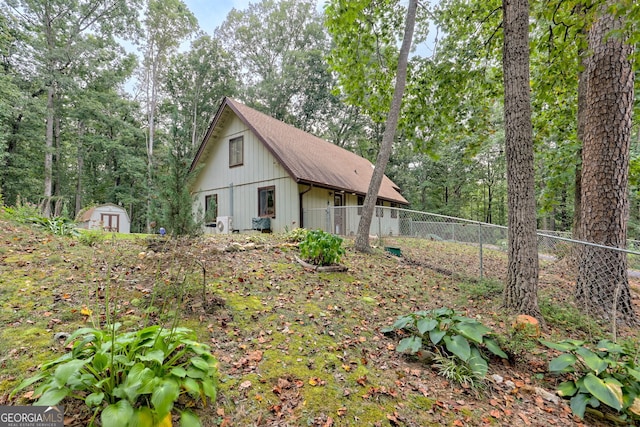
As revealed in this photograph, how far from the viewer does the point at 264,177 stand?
11.6m

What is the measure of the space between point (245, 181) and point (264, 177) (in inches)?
41.6

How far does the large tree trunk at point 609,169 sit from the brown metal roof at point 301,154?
24.4 ft

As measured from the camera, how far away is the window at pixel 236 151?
12.3m

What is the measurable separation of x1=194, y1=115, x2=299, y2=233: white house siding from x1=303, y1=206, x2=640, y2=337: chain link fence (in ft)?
3.46

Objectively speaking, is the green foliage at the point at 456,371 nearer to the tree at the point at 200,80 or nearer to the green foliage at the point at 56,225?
the green foliage at the point at 56,225

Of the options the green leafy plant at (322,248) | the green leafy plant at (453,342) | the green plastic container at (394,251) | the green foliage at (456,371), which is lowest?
the green foliage at (456,371)

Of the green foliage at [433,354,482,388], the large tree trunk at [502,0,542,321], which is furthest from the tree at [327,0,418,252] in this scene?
the green foliage at [433,354,482,388]

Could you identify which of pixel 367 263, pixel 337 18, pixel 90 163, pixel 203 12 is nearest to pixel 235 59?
pixel 203 12

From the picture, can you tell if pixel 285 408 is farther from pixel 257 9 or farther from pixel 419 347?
pixel 257 9

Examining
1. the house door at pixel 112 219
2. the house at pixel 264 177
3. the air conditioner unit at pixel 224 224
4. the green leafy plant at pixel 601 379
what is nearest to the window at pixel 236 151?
the house at pixel 264 177

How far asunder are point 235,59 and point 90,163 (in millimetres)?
14815

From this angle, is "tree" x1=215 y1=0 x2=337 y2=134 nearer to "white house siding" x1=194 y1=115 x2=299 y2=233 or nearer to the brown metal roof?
the brown metal roof

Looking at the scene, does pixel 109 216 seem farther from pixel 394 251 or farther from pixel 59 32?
pixel 394 251

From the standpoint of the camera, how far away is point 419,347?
2688 millimetres
